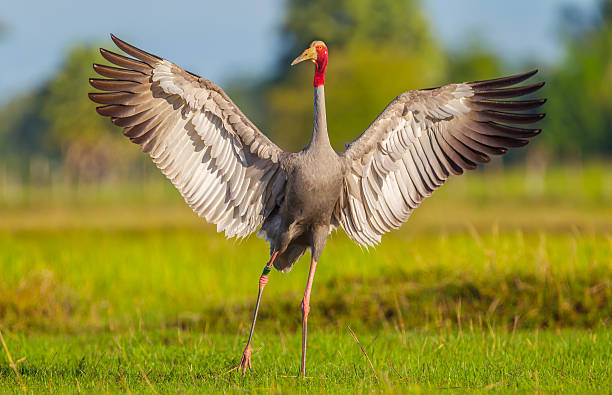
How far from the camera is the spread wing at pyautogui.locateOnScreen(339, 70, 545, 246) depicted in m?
7.70

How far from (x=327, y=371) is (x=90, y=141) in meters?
48.2

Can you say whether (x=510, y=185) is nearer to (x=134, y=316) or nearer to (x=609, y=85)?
(x=609, y=85)

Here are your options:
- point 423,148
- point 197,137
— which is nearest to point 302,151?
point 197,137

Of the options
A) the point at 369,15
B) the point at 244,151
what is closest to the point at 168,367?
the point at 244,151

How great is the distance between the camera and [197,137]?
7820mm

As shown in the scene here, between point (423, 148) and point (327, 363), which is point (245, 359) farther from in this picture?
point (423, 148)

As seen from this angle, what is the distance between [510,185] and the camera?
58.6m

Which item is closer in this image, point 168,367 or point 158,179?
point 168,367

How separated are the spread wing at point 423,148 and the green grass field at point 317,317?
5.09ft

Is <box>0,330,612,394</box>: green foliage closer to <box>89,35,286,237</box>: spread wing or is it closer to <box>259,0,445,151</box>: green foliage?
<box>89,35,286,237</box>: spread wing

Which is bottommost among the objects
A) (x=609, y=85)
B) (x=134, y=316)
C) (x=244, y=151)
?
(x=134, y=316)

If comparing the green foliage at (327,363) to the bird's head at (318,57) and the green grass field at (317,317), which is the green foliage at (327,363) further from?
the bird's head at (318,57)

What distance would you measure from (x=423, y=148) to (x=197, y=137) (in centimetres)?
230

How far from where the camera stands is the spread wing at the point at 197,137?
7465 mm
